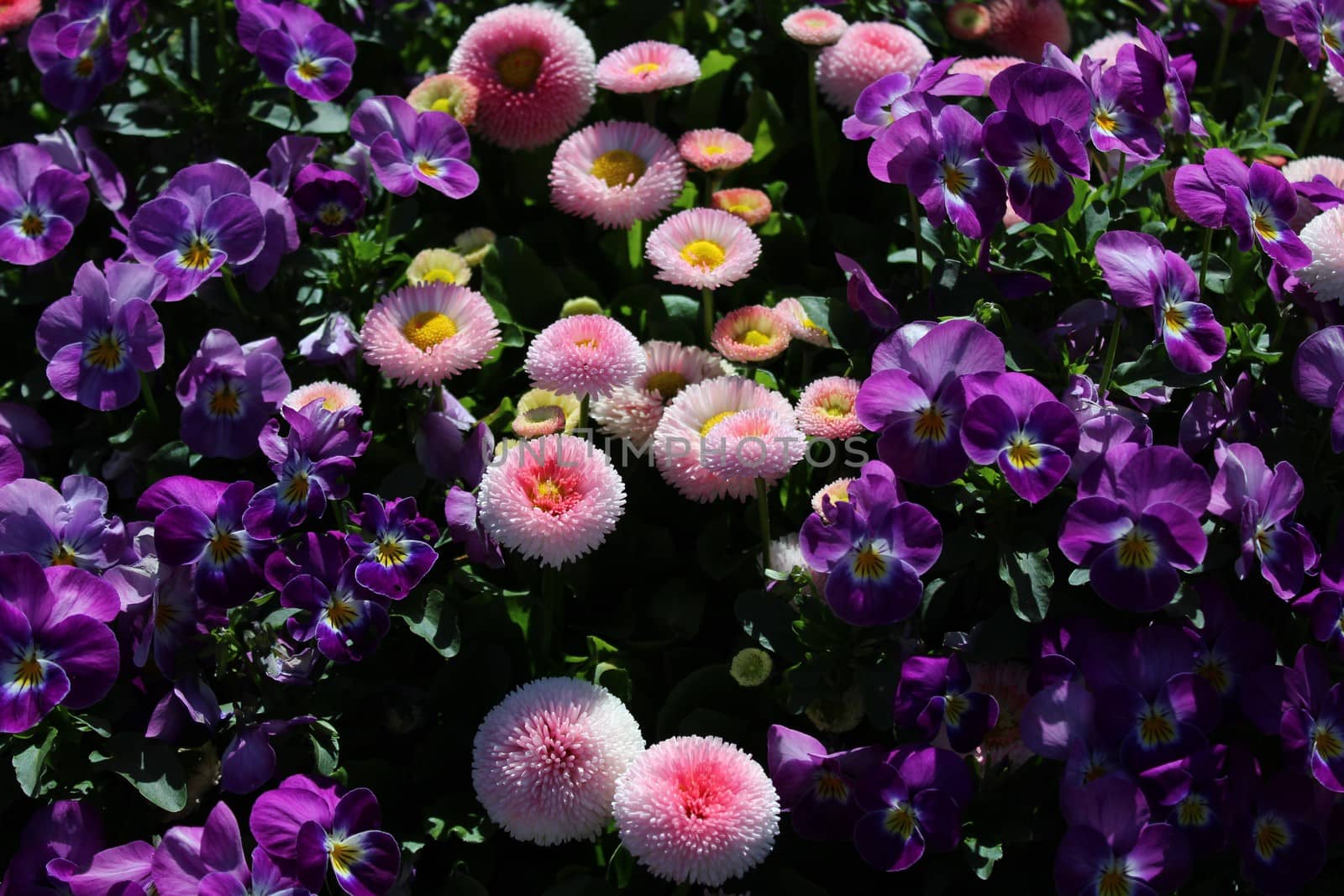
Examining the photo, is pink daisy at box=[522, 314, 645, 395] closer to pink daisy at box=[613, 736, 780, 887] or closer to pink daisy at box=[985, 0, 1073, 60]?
pink daisy at box=[613, 736, 780, 887]

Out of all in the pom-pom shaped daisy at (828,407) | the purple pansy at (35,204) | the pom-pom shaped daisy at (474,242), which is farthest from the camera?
the pom-pom shaped daisy at (474,242)

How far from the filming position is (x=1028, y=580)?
131cm

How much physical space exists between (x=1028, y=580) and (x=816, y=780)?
0.34 metres

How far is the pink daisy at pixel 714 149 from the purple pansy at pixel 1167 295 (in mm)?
626

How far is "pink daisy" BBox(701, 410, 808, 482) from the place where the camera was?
4.61ft

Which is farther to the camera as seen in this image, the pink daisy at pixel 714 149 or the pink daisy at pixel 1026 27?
the pink daisy at pixel 1026 27

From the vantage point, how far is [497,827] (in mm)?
1469

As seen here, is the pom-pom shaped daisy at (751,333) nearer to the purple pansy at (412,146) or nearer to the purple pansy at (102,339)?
the purple pansy at (412,146)

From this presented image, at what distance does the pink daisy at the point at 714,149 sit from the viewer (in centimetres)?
183

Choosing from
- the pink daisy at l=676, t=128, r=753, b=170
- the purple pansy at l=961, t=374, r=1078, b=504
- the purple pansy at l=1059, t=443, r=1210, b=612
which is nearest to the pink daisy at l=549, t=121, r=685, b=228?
the pink daisy at l=676, t=128, r=753, b=170

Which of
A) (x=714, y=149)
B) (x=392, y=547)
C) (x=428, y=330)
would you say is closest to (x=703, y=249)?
(x=714, y=149)

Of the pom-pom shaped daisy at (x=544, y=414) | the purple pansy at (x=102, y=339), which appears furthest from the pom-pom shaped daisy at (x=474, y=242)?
the purple pansy at (x=102, y=339)

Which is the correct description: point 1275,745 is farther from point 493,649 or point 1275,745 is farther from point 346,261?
point 346,261

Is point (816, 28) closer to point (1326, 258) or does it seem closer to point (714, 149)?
point (714, 149)
